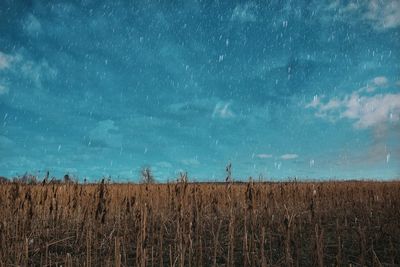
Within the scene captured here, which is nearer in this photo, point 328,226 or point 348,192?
point 328,226

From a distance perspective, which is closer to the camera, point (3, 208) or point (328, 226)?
point (328, 226)

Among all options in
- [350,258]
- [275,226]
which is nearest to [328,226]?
[275,226]

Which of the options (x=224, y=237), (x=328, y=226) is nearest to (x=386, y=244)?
(x=328, y=226)

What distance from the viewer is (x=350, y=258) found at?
5574 millimetres

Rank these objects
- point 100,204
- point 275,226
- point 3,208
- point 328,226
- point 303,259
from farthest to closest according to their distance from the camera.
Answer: point 3,208
point 328,226
point 275,226
point 303,259
point 100,204

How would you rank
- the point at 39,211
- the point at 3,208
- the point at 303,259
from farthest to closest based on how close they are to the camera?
the point at 39,211, the point at 3,208, the point at 303,259

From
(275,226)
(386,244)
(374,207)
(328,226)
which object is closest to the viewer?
(386,244)

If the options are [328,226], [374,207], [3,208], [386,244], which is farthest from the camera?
[374,207]

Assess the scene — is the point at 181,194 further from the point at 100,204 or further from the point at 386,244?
the point at 386,244

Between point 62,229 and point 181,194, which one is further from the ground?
point 181,194

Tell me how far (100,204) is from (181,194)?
1396 mm

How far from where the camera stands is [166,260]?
18.1 ft

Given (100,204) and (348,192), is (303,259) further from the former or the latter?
(348,192)

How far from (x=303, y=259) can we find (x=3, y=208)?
6.57 m
